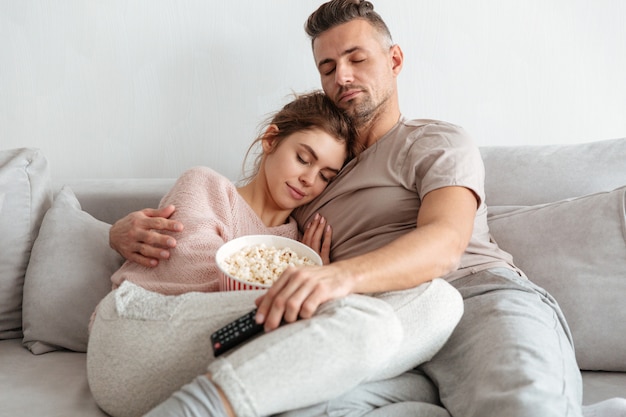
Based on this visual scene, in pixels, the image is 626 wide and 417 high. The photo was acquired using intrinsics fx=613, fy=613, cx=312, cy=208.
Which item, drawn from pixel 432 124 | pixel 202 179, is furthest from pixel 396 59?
pixel 202 179

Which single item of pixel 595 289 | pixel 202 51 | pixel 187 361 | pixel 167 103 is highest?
pixel 202 51

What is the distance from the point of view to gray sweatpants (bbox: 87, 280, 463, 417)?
1134 millimetres

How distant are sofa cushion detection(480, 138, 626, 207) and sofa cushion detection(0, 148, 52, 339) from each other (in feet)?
4.68

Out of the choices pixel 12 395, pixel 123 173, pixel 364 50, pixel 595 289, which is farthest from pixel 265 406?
pixel 123 173

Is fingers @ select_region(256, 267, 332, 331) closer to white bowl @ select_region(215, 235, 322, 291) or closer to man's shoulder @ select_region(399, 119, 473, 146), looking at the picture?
white bowl @ select_region(215, 235, 322, 291)

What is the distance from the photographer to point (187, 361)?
1271 millimetres

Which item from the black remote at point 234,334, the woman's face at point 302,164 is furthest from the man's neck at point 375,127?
the black remote at point 234,334

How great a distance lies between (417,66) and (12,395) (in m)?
1.65

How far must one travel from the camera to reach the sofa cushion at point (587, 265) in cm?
164

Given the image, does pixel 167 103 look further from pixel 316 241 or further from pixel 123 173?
pixel 316 241

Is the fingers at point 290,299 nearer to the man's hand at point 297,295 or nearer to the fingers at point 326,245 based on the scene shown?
the man's hand at point 297,295

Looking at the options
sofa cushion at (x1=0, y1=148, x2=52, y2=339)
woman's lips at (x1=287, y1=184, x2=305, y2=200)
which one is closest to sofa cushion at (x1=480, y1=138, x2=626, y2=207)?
woman's lips at (x1=287, y1=184, x2=305, y2=200)

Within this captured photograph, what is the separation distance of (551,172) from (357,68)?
2.29 ft

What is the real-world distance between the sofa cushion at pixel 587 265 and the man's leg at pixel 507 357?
139 millimetres
